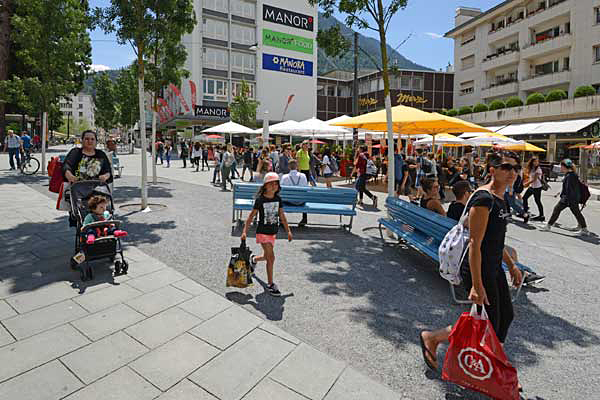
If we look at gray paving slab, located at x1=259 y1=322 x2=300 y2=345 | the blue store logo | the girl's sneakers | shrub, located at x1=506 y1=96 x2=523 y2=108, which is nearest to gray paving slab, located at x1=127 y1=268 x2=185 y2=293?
the girl's sneakers

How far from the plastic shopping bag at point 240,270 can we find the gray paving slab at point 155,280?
857 millimetres

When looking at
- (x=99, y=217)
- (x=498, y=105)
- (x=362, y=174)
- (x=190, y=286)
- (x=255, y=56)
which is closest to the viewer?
(x=190, y=286)

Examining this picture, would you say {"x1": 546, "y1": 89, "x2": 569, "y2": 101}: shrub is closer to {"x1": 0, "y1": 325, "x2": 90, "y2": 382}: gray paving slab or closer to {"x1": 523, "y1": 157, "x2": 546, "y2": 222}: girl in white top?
{"x1": 523, "y1": 157, "x2": 546, "y2": 222}: girl in white top

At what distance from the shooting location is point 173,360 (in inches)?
121

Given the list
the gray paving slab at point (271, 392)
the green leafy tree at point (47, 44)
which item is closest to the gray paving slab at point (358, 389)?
the gray paving slab at point (271, 392)

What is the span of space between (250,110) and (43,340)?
126 ft

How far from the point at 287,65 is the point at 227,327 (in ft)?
163

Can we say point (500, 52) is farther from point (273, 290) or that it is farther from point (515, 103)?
point (273, 290)

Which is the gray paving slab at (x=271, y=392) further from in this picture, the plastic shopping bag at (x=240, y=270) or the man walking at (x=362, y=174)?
the man walking at (x=362, y=174)

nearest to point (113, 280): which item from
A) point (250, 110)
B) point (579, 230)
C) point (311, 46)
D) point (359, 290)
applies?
point (359, 290)

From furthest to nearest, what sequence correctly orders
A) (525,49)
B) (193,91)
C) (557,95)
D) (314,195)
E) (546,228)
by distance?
(193,91) < (525,49) < (557,95) < (546,228) < (314,195)

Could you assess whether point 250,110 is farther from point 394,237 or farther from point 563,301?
point 563,301

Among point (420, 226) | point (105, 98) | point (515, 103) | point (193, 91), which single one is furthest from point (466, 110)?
point (105, 98)

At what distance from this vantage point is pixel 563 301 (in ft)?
15.3
